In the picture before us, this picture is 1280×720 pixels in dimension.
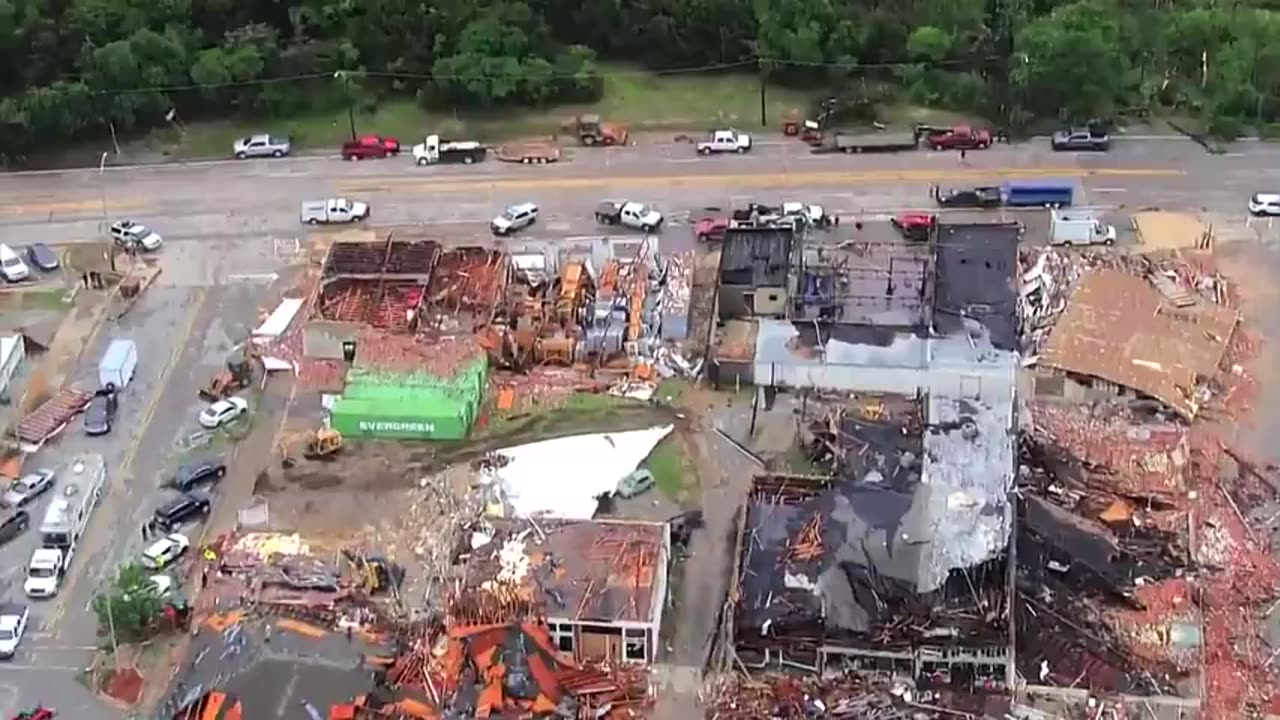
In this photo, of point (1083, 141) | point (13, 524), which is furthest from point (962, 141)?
point (13, 524)

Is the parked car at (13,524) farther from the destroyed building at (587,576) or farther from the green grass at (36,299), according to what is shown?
the destroyed building at (587,576)

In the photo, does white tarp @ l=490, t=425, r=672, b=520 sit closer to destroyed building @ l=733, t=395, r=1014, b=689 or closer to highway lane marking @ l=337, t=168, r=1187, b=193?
destroyed building @ l=733, t=395, r=1014, b=689

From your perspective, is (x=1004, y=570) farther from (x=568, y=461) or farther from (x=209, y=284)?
(x=209, y=284)

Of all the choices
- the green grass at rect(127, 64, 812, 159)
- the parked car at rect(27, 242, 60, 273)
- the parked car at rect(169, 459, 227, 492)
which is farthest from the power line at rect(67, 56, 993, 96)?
the parked car at rect(169, 459, 227, 492)

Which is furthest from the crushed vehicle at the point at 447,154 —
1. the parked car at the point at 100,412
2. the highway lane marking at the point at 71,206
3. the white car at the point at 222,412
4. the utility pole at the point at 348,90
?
the parked car at the point at 100,412

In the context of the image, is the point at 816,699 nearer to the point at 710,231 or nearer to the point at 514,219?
the point at 710,231

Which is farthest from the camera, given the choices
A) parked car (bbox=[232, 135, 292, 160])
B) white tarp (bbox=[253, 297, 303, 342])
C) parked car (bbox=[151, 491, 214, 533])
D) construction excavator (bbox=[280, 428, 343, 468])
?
Answer: parked car (bbox=[232, 135, 292, 160])

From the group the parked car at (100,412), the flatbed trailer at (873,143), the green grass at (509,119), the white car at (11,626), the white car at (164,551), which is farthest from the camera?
the green grass at (509,119)
